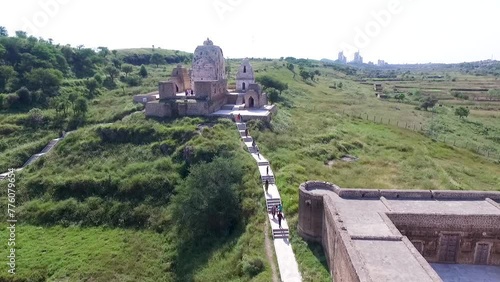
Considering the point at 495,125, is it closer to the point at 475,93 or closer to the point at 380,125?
the point at 380,125

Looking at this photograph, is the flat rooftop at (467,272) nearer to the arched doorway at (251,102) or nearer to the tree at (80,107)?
the arched doorway at (251,102)

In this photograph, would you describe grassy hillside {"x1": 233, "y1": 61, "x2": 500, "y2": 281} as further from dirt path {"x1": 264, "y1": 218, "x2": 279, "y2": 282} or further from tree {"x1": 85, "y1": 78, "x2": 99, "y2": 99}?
tree {"x1": 85, "y1": 78, "x2": 99, "y2": 99}

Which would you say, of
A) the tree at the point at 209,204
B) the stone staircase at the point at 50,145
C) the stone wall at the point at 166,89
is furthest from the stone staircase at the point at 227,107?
the tree at the point at 209,204

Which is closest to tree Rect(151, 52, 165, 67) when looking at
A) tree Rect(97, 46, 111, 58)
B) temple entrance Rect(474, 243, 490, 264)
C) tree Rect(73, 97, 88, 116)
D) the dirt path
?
tree Rect(97, 46, 111, 58)

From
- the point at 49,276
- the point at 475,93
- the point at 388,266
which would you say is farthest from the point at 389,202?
the point at 475,93

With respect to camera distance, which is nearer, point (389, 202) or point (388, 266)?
point (388, 266)
